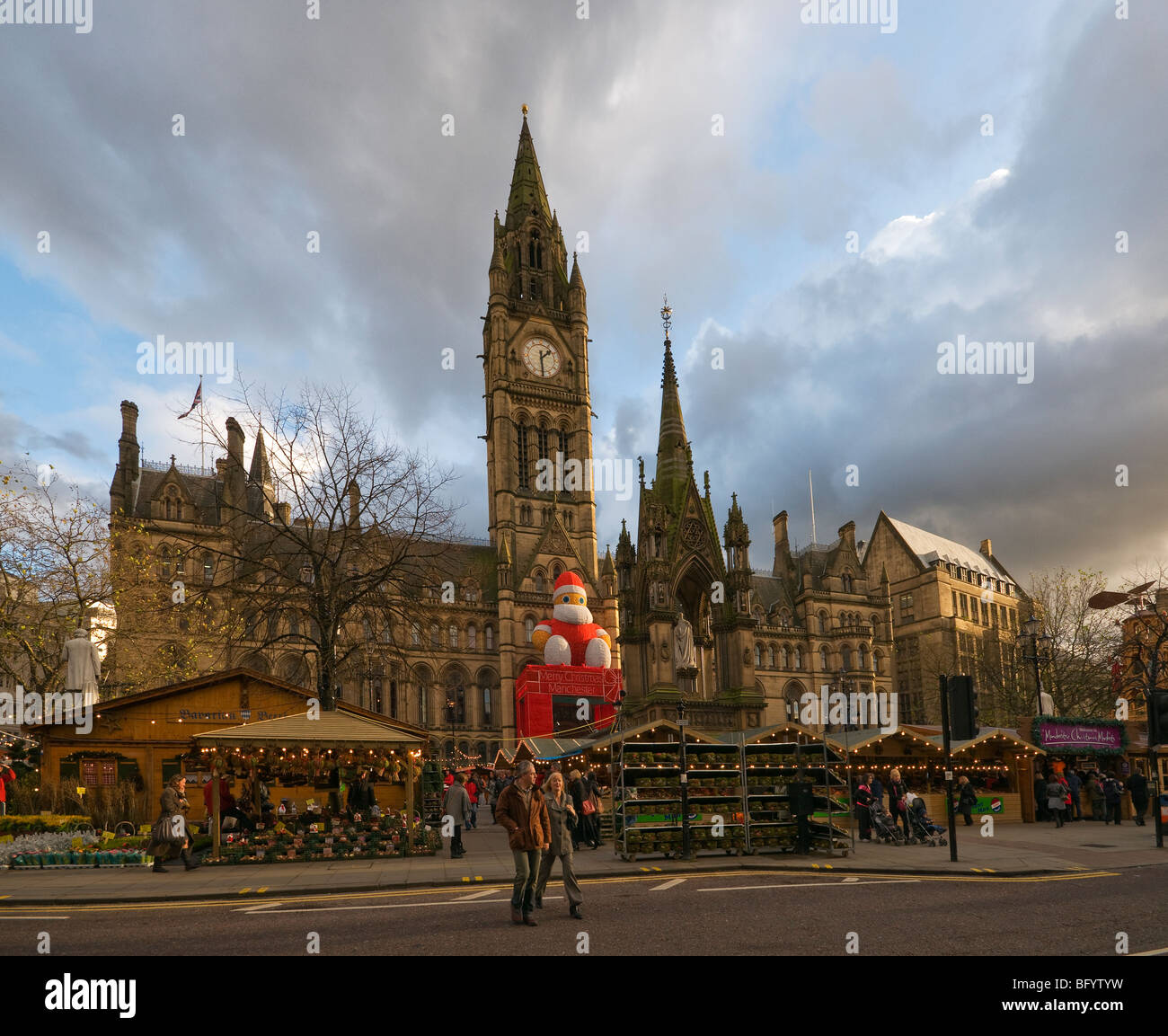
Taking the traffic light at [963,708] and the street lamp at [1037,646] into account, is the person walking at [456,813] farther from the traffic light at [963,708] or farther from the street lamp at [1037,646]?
the street lamp at [1037,646]

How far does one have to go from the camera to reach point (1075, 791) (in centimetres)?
3033

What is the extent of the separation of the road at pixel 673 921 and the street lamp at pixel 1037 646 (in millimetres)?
15740

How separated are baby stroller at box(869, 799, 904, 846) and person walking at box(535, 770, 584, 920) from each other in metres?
12.8

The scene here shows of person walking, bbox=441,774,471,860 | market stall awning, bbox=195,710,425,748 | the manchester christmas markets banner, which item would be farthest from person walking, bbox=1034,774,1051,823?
market stall awning, bbox=195,710,425,748

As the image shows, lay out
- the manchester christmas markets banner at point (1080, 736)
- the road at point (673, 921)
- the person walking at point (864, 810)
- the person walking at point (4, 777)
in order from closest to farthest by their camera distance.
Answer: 1. the road at point (673, 921)
2. the person walking at point (4, 777)
3. the person walking at point (864, 810)
4. the manchester christmas markets banner at point (1080, 736)

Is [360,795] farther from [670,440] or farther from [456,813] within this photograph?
[670,440]

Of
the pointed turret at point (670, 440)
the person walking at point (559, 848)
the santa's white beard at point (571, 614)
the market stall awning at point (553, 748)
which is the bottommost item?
the market stall awning at point (553, 748)

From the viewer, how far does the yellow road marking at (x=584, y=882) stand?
13.5 m

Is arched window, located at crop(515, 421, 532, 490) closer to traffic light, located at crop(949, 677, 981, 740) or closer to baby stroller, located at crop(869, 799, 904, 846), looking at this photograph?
baby stroller, located at crop(869, 799, 904, 846)

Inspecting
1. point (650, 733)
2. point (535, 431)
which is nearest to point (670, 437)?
point (650, 733)

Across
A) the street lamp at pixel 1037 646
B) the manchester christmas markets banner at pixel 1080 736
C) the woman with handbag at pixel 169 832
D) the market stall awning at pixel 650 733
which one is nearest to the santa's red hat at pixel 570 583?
the street lamp at pixel 1037 646

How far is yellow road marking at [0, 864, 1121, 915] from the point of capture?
13484 millimetres

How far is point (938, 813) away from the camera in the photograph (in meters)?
28.1
